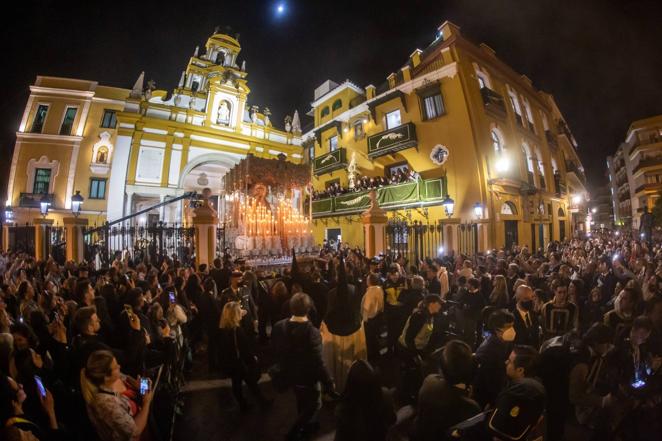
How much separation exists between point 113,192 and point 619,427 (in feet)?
86.9

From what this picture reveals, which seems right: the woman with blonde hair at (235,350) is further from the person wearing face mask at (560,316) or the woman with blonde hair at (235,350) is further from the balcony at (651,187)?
the balcony at (651,187)

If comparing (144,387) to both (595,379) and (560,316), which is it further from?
(560,316)

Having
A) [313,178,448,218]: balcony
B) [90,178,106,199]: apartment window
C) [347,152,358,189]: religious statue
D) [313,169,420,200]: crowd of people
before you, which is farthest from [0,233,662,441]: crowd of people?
[90,178,106,199]: apartment window

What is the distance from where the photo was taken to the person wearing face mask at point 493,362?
9.78 feet

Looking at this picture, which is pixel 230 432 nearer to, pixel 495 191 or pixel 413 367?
pixel 413 367

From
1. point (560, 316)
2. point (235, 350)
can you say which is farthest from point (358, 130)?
point (235, 350)

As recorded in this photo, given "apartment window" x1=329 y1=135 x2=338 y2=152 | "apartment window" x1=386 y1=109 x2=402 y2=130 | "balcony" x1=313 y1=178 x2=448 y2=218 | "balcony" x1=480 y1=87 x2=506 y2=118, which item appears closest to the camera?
"balcony" x1=313 y1=178 x2=448 y2=218

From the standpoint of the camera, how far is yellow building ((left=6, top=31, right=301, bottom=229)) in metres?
21.5

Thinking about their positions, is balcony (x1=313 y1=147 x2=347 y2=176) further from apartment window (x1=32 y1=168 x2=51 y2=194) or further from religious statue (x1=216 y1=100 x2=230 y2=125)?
apartment window (x1=32 y1=168 x2=51 y2=194)

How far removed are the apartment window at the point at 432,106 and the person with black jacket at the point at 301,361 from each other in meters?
18.1

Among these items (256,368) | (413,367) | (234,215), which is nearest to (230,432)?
(256,368)

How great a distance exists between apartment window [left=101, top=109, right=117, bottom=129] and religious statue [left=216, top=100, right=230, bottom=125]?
758 centimetres

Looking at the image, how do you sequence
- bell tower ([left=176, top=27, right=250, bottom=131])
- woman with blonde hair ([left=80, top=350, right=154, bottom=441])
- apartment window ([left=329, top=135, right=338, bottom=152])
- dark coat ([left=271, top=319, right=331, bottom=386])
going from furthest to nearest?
apartment window ([left=329, top=135, right=338, bottom=152])
bell tower ([left=176, top=27, right=250, bottom=131])
dark coat ([left=271, top=319, right=331, bottom=386])
woman with blonde hair ([left=80, top=350, right=154, bottom=441])

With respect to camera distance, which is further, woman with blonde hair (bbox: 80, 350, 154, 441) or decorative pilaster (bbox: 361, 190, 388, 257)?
decorative pilaster (bbox: 361, 190, 388, 257)
